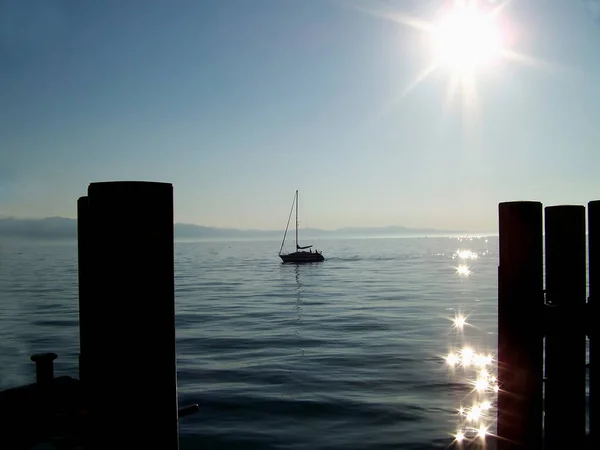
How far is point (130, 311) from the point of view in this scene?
6.84 ft

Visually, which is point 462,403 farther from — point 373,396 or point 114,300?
point 114,300

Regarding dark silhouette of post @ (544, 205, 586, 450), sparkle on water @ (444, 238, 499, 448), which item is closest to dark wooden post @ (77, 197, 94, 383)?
dark silhouette of post @ (544, 205, 586, 450)

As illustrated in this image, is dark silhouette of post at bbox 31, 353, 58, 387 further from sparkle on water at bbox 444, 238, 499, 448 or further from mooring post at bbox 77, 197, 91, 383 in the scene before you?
sparkle on water at bbox 444, 238, 499, 448

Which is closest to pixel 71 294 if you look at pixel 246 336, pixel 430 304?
pixel 246 336

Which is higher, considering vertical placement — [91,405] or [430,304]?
[91,405]

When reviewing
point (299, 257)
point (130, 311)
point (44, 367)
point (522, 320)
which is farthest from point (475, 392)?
point (299, 257)

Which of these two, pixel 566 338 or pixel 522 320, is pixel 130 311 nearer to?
pixel 522 320

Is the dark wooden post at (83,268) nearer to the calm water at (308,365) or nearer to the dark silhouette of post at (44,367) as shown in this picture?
the dark silhouette of post at (44,367)

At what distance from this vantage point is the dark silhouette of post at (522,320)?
13.1 ft

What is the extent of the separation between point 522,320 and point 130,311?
3.16 m

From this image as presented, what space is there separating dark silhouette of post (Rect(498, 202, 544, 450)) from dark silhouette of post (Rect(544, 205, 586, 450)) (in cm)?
31

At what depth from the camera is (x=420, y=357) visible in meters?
16.9

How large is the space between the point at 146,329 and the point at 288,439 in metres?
9.01

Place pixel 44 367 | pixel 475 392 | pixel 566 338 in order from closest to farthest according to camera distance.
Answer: pixel 566 338 → pixel 44 367 → pixel 475 392
